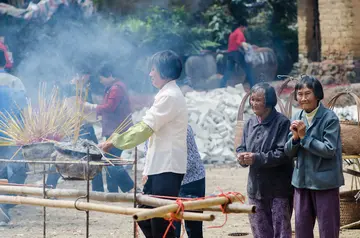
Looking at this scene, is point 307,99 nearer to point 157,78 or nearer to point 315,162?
point 315,162

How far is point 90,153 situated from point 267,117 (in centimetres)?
147

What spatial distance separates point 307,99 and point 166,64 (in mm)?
1108

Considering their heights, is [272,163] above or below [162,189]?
above

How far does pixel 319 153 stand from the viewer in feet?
18.2

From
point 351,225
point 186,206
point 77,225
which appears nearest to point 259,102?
point 186,206

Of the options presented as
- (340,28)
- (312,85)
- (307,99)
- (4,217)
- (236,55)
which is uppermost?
(340,28)

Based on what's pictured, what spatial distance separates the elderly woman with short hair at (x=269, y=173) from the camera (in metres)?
5.98

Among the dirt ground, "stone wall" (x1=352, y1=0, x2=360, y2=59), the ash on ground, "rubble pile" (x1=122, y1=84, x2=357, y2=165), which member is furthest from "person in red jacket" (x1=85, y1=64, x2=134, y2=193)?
"stone wall" (x1=352, y1=0, x2=360, y2=59)

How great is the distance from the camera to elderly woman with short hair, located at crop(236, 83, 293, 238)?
5980 millimetres

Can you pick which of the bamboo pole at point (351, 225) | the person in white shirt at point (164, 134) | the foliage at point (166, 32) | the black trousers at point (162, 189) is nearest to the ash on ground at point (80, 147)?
the person in white shirt at point (164, 134)

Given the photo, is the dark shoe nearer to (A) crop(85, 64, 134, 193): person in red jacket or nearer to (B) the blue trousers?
(A) crop(85, 64, 134, 193): person in red jacket

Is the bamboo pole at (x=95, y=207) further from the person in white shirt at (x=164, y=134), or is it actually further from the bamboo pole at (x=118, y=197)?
the person in white shirt at (x=164, y=134)

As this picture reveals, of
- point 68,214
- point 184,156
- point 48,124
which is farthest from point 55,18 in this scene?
point 184,156

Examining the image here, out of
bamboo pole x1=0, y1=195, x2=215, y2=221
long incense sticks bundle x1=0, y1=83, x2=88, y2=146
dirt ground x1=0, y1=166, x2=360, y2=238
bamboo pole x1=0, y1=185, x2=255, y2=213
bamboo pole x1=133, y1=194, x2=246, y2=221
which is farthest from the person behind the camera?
dirt ground x1=0, y1=166, x2=360, y2=238
